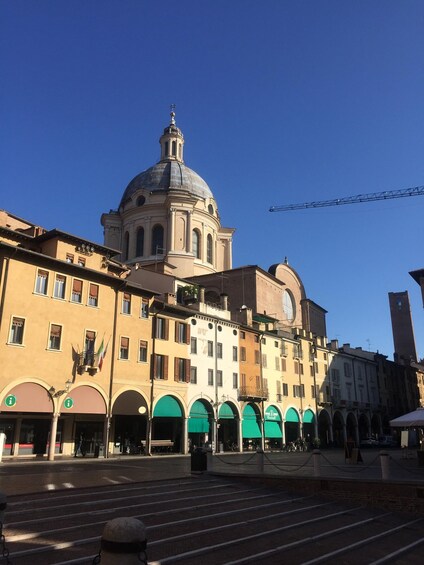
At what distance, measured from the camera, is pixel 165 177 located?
67.8 meters

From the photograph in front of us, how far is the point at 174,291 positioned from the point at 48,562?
113ft

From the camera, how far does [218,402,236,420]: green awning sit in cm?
4167

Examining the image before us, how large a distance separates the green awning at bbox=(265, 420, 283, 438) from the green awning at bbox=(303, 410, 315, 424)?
544 centimetres

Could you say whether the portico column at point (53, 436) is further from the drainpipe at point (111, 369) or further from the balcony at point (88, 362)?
the drainpipe at point (111, 369)

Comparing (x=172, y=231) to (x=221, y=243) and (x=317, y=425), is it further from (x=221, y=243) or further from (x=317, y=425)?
(x=317, y=425)

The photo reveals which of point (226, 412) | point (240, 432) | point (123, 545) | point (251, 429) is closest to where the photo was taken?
point (123, 545)

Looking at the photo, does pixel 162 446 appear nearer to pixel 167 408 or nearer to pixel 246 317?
pixel 167 408

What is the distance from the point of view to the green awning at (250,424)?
43906mm

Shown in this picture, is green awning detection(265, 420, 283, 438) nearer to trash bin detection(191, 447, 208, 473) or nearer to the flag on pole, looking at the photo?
the flag on pole

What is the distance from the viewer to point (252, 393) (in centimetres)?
4462

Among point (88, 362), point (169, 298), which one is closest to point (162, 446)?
point (88, 362)

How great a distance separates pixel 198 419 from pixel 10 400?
56.0 ft

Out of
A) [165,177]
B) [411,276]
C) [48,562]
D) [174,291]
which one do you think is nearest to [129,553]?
[48,562]

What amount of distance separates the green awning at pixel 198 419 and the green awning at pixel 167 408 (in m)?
1.65
